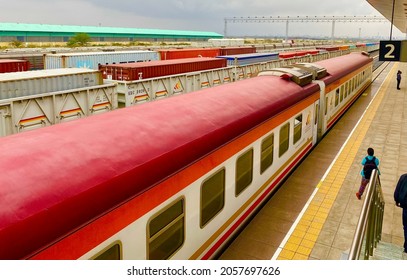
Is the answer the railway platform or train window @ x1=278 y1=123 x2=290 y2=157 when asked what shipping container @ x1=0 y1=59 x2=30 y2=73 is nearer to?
the railway platform

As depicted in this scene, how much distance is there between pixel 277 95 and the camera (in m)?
11.0

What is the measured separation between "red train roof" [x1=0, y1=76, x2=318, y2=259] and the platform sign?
27.9 feet

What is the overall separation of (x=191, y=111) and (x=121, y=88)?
15792mm

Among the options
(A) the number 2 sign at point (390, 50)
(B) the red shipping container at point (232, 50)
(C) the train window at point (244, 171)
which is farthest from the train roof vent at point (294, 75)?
(B) the red shipping container at point (232, 50)

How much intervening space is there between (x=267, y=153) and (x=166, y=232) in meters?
4.99

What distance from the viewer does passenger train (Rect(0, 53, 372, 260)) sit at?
157 inches

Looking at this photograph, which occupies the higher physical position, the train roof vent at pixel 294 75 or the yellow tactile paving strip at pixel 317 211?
the train roof vent at pixel 294 75

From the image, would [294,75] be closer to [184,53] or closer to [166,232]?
[166,232]

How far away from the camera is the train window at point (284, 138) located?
11273mm

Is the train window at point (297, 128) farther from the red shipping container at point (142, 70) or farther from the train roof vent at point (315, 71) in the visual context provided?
the red shipping container at point (142, 70)

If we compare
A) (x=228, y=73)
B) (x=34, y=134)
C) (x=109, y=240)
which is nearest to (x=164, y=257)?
(x=109, y=240)

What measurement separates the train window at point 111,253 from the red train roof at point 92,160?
53 cm

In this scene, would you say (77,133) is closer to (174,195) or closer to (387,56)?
(174,195)

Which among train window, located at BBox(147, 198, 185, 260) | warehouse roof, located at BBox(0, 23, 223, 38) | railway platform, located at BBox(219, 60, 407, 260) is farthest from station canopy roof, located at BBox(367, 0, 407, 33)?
warehouse roof, located at BBox(0, 23, 223, 38)
